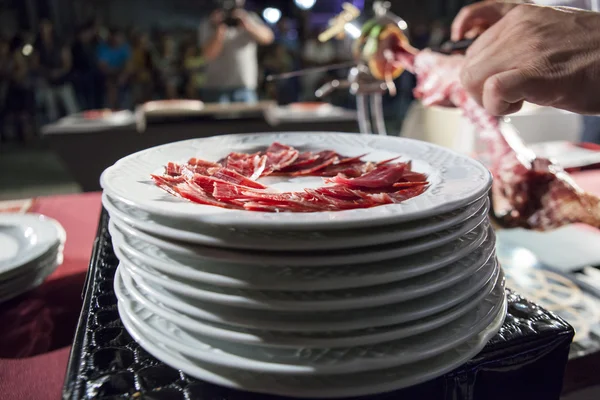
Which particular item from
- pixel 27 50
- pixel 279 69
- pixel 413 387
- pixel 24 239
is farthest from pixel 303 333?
pixel 27 50

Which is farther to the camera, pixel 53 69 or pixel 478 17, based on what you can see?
pixel 53 69

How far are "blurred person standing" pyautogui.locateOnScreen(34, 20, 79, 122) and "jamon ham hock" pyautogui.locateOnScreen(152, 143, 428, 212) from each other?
683cm

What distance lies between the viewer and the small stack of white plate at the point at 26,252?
690mm

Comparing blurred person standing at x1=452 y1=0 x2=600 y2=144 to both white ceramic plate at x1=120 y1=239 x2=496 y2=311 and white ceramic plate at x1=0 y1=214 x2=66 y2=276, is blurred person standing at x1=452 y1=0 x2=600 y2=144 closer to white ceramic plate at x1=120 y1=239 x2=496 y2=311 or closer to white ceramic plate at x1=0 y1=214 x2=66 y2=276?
white ceramic plate at x1=120 y1=239 x2=496 y2=311

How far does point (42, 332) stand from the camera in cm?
66

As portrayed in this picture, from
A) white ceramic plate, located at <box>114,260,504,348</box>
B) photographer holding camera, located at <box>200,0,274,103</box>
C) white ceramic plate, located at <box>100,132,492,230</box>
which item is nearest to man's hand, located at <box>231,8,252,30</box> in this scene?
photographer holding camera, located at <box>200,0,274,103</box>

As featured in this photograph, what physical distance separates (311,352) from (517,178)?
0.69 meters

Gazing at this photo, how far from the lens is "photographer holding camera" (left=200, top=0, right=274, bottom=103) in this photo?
3.76 meters

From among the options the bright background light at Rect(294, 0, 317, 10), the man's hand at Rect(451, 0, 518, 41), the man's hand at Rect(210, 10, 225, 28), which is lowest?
the man's hand at Rect(451, 0, 518, 41)

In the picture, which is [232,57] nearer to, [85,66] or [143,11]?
[85,66]

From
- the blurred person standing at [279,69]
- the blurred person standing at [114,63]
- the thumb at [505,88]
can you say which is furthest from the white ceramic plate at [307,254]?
the blurred person standing at [279,69]

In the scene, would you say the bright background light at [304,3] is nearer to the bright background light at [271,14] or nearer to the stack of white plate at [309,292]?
the bright background light at [271,14]

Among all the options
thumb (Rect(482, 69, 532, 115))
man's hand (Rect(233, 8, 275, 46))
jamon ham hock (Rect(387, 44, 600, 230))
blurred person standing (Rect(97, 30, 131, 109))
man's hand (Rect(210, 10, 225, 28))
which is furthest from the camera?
blurred person standing (Rect(97, 30, 131, 109))

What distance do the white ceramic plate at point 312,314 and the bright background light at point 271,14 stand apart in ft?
33.1
